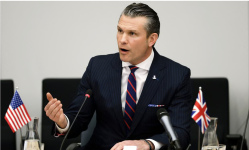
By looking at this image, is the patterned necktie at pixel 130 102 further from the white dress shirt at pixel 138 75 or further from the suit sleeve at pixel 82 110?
the suit sleeve at pixel 82 110

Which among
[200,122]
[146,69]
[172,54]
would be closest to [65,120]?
[146,69]

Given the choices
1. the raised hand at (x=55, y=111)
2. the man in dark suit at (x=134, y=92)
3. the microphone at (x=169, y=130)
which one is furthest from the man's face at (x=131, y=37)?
the microphone at (x=169, y=130)

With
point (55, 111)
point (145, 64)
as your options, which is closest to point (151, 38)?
point (145, 64)

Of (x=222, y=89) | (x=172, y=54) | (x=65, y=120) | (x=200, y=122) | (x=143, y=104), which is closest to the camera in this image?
(x=65, y=120)

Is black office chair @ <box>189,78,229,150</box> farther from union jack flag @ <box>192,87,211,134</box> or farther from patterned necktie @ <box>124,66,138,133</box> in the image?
patterned necktie @ <box>124,66,138,133</box>

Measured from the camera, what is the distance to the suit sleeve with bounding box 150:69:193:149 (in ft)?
10.3

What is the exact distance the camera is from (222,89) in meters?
4.77

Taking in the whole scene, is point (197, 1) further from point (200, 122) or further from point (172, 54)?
point (200, 122)

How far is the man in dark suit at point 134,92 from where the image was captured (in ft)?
10.5

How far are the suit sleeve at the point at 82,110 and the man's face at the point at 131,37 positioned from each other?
0.37 m

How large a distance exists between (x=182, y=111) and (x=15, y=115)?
1.16 m

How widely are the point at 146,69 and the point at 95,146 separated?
660mm

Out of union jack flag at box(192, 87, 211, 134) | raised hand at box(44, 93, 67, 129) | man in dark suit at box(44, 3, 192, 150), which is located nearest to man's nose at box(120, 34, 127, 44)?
man in dark suit at box(44, 3, 192, 150)

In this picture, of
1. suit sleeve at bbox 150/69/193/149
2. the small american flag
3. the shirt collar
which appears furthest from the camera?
the shirt collar
